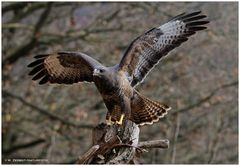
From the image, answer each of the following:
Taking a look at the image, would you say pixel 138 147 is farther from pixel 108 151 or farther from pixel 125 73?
pixel 125 73

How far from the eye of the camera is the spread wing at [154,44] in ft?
16.2

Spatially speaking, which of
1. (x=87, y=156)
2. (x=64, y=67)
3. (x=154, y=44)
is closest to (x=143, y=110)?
(x=154, y=44)

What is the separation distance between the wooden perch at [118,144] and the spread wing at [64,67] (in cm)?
64

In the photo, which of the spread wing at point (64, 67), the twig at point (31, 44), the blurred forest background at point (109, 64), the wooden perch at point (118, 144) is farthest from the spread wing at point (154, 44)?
the twig at point (31, 44)

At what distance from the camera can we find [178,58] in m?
14.3

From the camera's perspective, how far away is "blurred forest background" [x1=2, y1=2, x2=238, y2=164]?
39.8 ft

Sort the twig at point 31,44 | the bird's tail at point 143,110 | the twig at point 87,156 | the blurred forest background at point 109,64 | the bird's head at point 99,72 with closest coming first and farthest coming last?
the twig at point 87,156
the bird's head at point 99,72
the bird's tail at point 143,110
the twig at point 31,44
the blurred forest background at point 109,64

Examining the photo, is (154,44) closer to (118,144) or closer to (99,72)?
(99,72)

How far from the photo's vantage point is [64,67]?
17.0 ft

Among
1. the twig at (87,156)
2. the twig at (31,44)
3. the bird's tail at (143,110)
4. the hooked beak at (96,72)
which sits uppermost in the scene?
the twig at (31,44)

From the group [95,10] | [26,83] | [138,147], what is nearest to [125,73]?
[138,147]

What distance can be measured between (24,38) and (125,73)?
958cm

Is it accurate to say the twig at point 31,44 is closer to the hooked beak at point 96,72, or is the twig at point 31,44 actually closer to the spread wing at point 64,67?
the spread wing at point 64,67

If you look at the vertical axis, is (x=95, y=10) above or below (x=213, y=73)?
above
